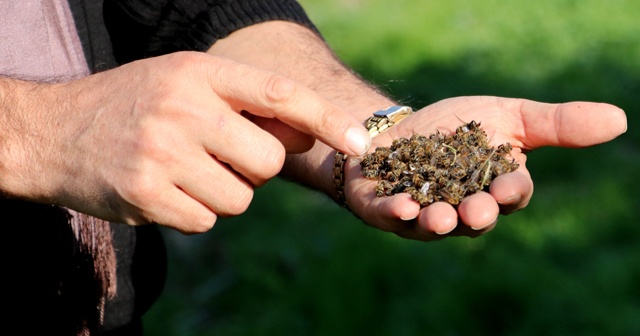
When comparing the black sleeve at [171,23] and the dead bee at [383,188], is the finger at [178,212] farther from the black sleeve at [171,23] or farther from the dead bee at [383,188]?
the black sleeve at [171,23]

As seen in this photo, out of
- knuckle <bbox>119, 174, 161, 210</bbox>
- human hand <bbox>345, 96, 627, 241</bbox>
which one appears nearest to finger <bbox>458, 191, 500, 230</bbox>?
human hand <bbox>345, 96, 627, 241</bbox>

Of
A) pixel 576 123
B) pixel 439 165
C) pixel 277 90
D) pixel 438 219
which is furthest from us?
pixel 439 165

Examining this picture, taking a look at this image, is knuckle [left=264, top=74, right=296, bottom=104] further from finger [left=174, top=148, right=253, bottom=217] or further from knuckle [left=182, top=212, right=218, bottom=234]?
knuckle [left=182, top=212, right=218, bottom=234]

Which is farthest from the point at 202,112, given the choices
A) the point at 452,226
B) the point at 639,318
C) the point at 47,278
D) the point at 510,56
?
the point at 510,56

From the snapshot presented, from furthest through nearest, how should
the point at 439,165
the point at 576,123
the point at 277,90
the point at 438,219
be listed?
the point at 439,165, the point at 576,123, the point at 438,219, the point at 277,90

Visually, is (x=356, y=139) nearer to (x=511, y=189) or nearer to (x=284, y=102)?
(x=284, y=102)

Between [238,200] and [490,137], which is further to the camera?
[490,137]

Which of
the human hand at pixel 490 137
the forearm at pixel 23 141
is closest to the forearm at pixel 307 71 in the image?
the human hand at pixel 490 137

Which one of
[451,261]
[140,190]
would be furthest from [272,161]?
[451,261]
